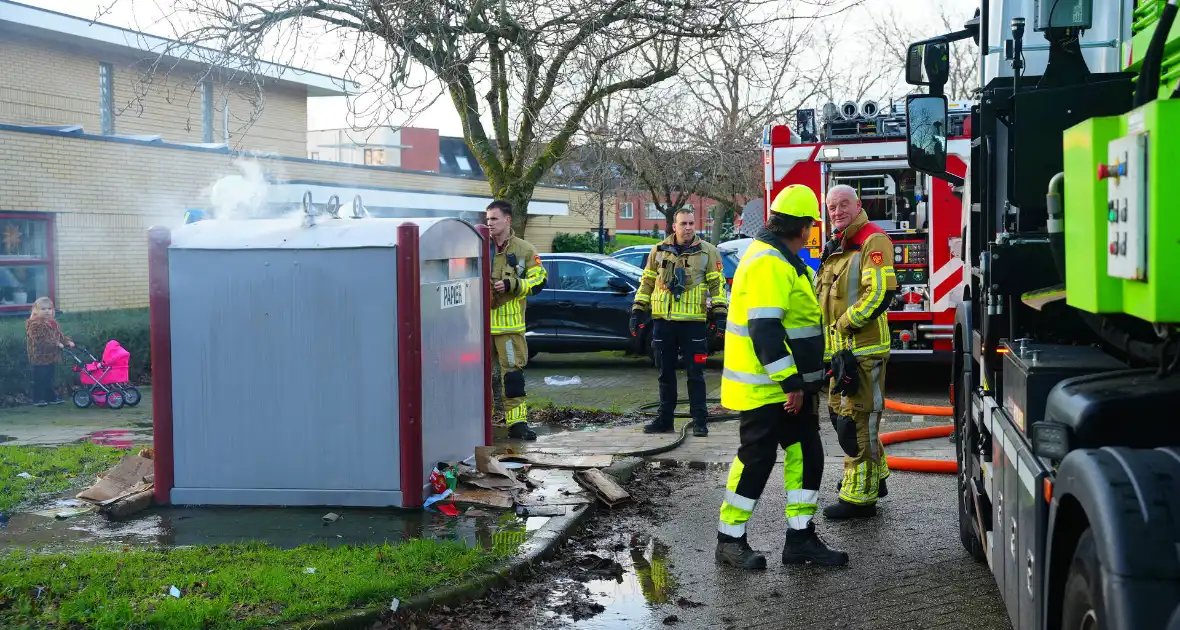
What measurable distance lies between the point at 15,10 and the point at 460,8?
13827 mm

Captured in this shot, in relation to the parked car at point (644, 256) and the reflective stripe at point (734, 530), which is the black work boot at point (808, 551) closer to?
the reflective stripe at point (734, 530)

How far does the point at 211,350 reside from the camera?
667cm

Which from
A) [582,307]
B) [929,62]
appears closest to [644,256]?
[582,307]

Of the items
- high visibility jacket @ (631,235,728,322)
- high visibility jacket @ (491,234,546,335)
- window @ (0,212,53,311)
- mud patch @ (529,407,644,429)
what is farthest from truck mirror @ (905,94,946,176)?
window @ (0,212,53,311)

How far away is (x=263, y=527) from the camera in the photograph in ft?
20.4

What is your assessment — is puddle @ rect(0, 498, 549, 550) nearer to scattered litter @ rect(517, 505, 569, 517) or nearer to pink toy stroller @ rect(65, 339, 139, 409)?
scattered litter @ rect(517, 505, 569, 517)

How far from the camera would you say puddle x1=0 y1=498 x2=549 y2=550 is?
5934 millimetres

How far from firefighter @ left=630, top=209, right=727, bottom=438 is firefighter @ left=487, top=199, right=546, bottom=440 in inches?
43.0

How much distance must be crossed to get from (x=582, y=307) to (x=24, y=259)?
8228mm

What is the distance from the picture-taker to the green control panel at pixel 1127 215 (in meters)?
2.34

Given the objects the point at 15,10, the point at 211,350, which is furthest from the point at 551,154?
the point at 15,10

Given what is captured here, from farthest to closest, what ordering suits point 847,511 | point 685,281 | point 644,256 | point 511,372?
point 644,256 → point 685,281 → point 511,372 → point 847,511

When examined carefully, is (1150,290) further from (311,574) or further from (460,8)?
(460,8)

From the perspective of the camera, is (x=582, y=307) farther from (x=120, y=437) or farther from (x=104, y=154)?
(x=104, y=154)
